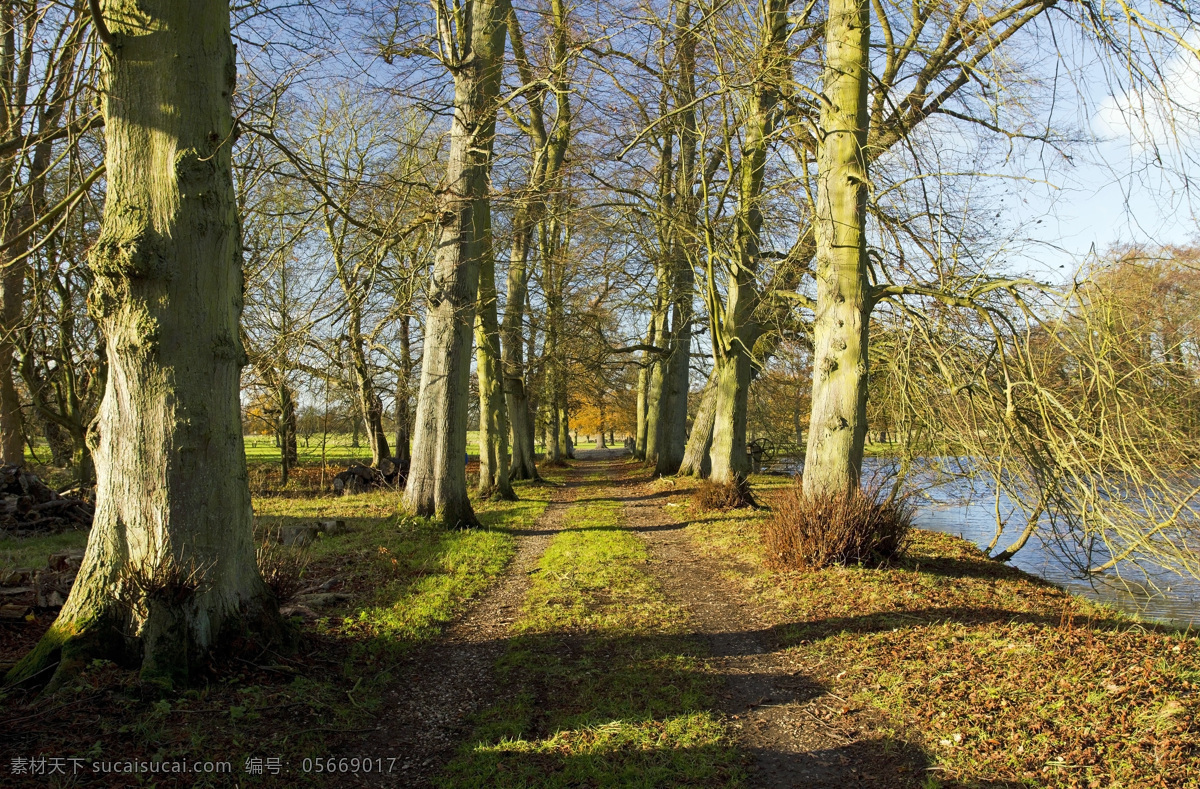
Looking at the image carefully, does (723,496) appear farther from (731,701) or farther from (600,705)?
(600,705)

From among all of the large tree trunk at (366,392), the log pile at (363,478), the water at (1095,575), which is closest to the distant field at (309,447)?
the log pile at (363,478)

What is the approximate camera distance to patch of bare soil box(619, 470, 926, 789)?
3.50 m

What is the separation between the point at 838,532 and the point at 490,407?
9.43m

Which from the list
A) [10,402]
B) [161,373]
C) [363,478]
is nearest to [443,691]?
[161,373]

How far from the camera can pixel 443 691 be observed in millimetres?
4594

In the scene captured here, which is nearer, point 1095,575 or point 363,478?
point 1095,575

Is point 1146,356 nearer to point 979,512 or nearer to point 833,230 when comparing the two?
point 833,230

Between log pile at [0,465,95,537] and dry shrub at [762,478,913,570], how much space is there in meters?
9.82

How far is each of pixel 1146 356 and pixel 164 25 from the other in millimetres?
8649

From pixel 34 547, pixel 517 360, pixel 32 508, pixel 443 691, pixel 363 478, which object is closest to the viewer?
pixel 443 691

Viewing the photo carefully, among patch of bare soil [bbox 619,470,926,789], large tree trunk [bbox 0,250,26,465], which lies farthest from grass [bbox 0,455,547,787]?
large tree trunk [bbox 0,250,26,465]

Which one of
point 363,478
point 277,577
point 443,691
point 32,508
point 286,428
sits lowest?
point 443,691

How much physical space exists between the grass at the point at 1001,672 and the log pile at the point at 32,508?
1007 cm

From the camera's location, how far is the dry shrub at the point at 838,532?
23.1ft
